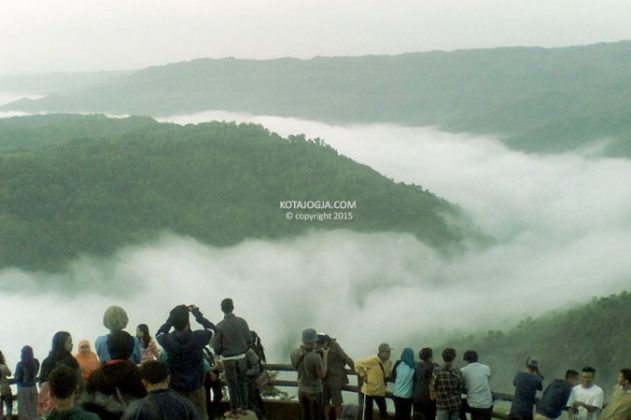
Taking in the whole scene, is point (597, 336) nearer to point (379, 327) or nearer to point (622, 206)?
point (379, 327)

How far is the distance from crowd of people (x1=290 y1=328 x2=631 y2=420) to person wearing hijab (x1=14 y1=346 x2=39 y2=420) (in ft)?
7.97

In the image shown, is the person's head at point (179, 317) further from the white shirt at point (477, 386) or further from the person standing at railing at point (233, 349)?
the white shirt at point (477, 386)

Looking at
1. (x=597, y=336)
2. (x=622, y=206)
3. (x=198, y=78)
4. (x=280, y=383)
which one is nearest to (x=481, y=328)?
(x=597, y=336)

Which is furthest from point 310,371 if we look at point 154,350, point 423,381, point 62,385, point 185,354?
point 62,385

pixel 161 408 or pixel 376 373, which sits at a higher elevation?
pixel 161 408

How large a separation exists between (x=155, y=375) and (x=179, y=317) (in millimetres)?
1766

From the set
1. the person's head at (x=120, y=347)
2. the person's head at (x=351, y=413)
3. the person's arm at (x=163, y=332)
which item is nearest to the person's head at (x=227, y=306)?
the person's arm at (x=163, y=332)

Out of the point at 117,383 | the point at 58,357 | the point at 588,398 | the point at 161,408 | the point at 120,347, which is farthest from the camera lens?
the point at 588,398

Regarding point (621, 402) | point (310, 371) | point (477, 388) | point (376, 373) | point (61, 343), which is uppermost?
point (61, 343)

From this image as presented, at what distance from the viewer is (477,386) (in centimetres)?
814

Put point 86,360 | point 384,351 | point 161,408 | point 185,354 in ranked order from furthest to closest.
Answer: point 384,351, point 86,360, point 185,354, point 161,408

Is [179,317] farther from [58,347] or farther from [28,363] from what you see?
[28,363]

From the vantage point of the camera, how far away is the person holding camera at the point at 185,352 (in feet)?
21.5

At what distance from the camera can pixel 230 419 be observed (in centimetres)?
759
